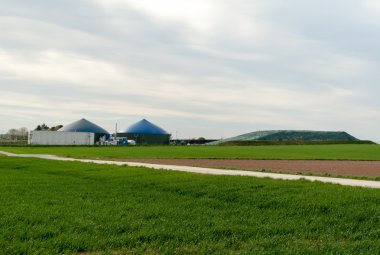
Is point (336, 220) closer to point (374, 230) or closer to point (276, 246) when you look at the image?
point (374, 230)

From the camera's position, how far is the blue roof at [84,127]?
387 ft

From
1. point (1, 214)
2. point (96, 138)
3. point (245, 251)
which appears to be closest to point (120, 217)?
point (1, 214)

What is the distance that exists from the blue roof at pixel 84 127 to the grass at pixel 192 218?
103m

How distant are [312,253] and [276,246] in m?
0.66

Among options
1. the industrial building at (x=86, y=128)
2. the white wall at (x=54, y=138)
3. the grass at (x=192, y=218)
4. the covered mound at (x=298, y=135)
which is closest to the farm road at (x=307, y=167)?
the grass at (x=192, y=218)

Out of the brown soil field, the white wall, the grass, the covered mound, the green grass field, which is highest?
the covered mound

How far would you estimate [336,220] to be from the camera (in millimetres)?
10133

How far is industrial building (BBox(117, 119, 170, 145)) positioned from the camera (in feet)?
404

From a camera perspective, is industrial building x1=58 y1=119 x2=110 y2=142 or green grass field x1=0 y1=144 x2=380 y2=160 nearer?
green grass field x1=0 y1=144 x2=380 y2=160

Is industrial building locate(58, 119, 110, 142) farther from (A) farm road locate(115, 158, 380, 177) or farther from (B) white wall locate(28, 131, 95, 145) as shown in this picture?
(A) farm road locate(115, 158, 380, 177)

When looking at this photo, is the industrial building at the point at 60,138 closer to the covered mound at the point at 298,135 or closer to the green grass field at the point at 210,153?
the green grass field at the point at 210,153

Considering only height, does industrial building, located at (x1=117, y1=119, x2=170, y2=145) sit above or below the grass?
above


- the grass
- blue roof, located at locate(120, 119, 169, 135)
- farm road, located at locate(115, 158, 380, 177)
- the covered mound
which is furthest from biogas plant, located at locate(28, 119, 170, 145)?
the grass

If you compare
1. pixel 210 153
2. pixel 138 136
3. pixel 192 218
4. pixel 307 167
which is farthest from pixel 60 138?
pixel 192 218
